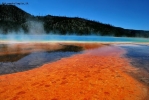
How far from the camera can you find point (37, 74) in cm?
725

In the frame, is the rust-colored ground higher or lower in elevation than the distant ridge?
lower

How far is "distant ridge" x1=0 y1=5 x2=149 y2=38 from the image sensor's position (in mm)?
72062

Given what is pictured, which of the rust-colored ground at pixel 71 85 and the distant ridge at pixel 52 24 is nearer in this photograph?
the rust-colored ground at pixel 71 85

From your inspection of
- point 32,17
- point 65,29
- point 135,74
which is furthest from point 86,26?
point 135,74

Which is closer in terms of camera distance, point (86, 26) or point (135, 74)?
point (135, 74)

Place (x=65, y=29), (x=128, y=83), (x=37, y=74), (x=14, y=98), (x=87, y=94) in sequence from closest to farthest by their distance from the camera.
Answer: (x=14, y=98) < (x=87, y=94) < (x=128, y=83) < (x=37, y=74) < (x=65, y=29)

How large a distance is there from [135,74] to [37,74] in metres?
4.07

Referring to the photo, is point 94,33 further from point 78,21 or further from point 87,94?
point 87,94

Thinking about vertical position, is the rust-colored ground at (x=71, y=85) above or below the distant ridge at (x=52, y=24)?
below

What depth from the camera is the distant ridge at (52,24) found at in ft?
236

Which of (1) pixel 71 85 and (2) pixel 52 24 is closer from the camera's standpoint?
(1) pixel 71 85

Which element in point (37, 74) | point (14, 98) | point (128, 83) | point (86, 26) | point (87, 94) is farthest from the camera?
point (86, 26)

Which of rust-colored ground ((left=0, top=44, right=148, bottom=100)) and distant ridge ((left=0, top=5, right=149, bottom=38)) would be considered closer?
rust-colored ground ((left=0, top=44, right=148, bottom=100))

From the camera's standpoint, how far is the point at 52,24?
88.1 m
